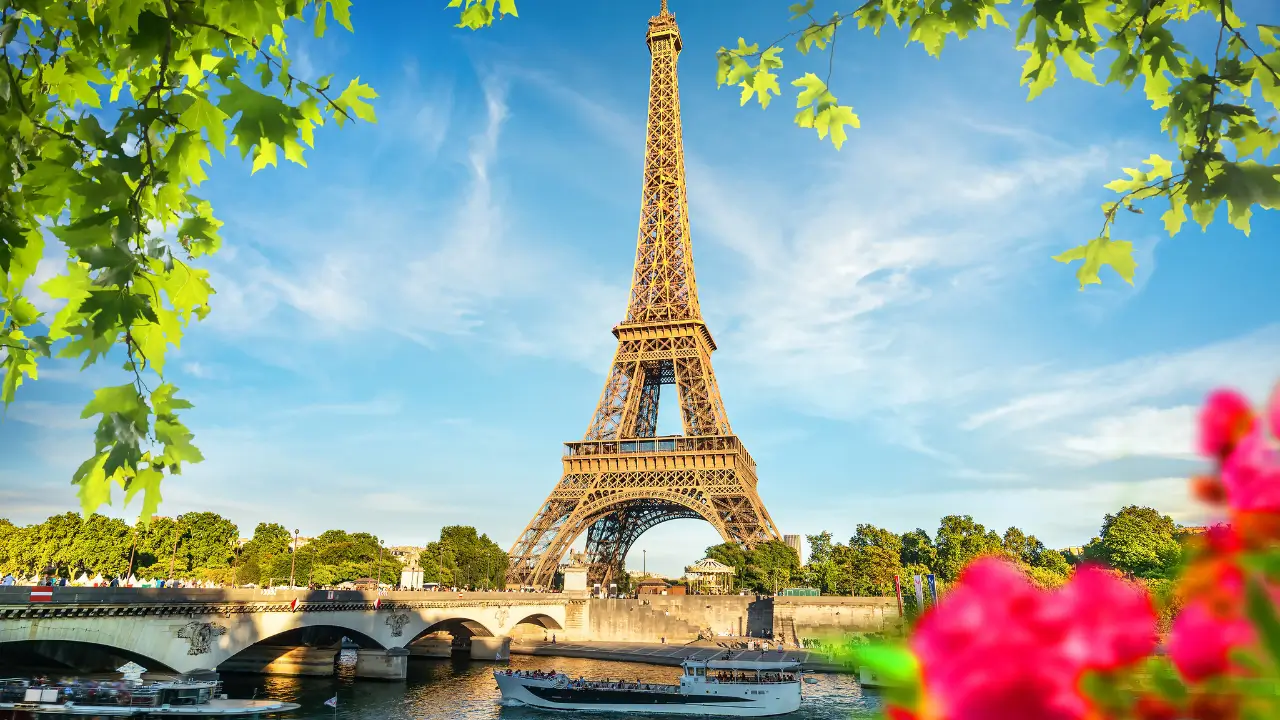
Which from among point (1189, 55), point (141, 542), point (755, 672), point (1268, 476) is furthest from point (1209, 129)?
point (141, 542)

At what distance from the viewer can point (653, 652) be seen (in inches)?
2094

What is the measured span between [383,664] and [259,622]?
38.0 feet

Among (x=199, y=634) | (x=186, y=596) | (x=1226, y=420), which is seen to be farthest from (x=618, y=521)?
(x=1226, y=420)

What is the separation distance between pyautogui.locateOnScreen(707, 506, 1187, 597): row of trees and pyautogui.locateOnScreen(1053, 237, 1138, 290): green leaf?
52785 mm

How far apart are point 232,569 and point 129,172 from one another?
83.3 metres

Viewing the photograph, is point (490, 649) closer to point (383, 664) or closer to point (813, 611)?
point (383, 664)

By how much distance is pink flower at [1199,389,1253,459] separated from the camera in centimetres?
83

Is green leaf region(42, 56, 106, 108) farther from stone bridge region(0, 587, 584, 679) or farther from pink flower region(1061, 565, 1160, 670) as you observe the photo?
stone bridge region(0, 587, 584, 679)

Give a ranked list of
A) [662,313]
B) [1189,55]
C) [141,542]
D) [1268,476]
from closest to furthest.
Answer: [1268,476]
[1189,55]
[662,313]
[141,542]

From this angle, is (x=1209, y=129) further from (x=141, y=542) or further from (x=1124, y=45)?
(x=141, y=542)

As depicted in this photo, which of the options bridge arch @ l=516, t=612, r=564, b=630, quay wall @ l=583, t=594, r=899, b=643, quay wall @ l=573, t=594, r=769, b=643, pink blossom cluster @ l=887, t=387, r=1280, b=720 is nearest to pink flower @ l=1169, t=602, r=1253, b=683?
pink blossom cluster @ l=887, t=387, r=1280, b=720

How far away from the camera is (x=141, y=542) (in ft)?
232

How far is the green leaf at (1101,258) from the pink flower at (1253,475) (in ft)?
14.6

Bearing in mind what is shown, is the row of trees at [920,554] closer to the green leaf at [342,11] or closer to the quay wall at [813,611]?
the quay wall at [813,611]
